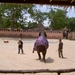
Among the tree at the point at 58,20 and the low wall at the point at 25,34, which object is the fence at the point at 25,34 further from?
the tree at the point at 58,20

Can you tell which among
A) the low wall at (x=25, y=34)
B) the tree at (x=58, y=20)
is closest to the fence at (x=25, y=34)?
the low wall at (x=25, y=34)

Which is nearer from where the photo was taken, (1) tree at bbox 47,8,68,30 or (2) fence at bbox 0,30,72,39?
(2) fence at bbox 0,30,72,39

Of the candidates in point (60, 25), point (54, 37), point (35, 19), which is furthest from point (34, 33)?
point (60, 25)

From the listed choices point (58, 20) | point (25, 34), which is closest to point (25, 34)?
point (25, 34)

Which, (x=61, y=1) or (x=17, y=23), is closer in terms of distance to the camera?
(x=61, y=1)

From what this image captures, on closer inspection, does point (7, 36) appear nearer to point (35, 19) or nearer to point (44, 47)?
point (35, 19)

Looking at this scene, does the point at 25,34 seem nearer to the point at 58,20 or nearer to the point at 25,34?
the point at 25,34

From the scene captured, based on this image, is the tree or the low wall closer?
the low wall

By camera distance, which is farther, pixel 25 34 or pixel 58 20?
pixel 58 20

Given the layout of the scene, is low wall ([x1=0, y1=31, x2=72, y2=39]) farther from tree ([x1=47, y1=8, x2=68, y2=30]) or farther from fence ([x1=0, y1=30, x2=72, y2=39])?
tree ([x1=47, y1=8, x2=68, y2=30])

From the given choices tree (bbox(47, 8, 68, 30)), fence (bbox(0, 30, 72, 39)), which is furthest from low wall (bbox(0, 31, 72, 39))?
tree (bbox(47, 8, 68, 30))

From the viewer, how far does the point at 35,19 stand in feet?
157

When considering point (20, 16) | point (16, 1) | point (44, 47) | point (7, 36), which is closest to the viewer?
point (16, 1)

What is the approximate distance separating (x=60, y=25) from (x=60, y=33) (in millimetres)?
16037
